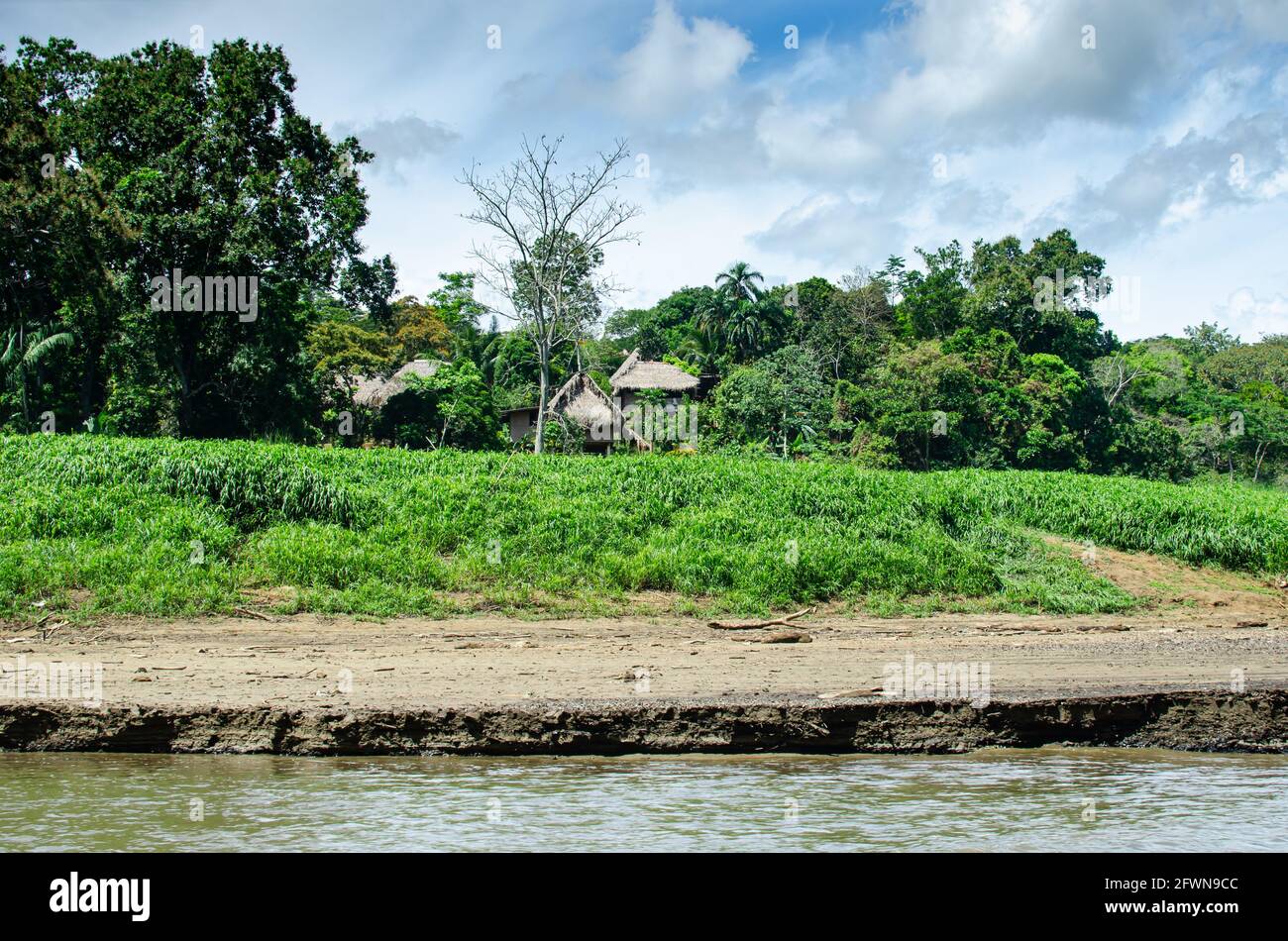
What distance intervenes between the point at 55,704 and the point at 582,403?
36.7m

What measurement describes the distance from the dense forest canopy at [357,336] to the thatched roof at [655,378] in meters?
1.53

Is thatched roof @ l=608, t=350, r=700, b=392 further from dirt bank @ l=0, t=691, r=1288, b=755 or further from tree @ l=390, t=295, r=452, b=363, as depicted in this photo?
dirt bank @ l=0, t=691, r=1288, b=755

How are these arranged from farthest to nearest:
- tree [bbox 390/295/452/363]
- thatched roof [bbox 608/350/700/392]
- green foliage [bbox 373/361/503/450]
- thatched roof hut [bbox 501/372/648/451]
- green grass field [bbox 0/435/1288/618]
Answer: tree [bbox 390/295/452/363] → thatched roof [bbox 608/350/700/392] → thatched roof hut [bbox 501/372/648/451] → green foliage [bbox 373/361/503/450] → green grass field [bbox 0/435/1288/618]

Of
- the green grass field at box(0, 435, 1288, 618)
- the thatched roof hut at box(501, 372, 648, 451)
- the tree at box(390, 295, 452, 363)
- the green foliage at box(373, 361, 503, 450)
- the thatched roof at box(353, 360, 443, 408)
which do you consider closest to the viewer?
the green grass field at box(0, 435, 1288, 618)

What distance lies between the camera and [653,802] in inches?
254

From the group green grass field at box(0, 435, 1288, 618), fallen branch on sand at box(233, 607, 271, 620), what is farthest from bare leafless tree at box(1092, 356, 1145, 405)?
fallen branch on sand at box(233, 607, 271, 620)

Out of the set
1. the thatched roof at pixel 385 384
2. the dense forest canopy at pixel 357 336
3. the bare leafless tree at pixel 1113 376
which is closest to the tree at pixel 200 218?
the dense forest canopy at pixel 357 336

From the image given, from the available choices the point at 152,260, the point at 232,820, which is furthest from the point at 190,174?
the point at 232,820

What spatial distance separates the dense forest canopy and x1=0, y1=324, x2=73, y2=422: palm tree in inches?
2.7

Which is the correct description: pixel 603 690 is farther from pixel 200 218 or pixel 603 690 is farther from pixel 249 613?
pixel 200 218

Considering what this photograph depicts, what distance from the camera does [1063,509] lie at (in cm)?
1641

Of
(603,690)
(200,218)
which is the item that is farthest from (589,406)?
(603,690)

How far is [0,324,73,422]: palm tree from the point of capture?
2377 centimetres
